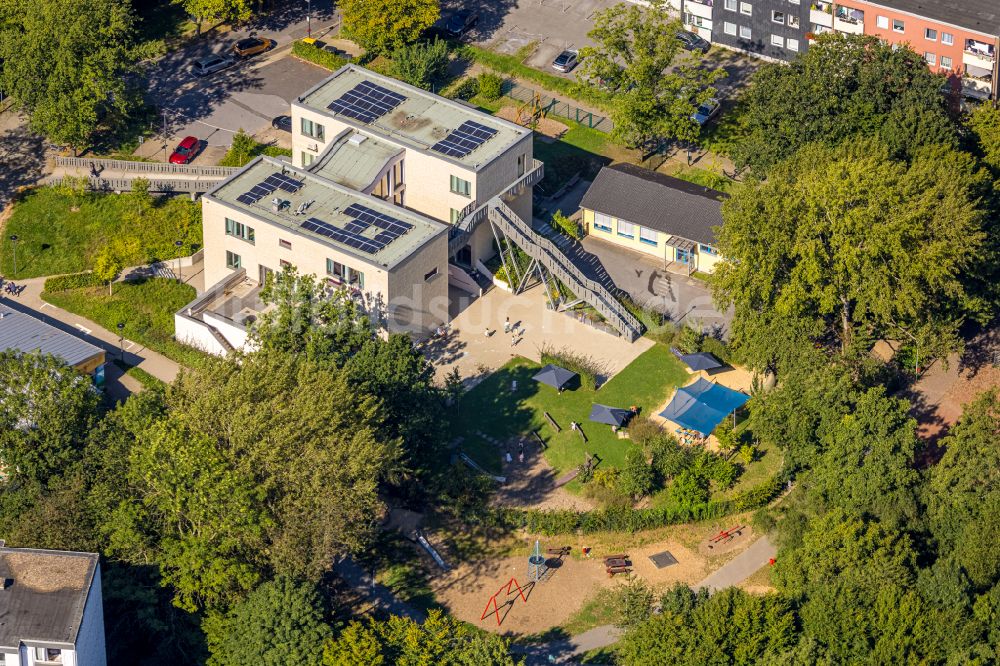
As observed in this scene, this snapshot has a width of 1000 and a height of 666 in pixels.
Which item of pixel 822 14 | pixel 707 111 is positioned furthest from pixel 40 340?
pixel 822 14

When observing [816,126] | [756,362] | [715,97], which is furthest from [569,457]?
[715,97]

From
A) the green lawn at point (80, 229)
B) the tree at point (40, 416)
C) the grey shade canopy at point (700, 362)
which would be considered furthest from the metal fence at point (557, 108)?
the tree at point (40, 416)

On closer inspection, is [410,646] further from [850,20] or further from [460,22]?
[850,20]

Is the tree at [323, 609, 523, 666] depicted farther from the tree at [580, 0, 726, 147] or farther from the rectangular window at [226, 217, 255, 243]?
the tree at [580, 0, 726, 147]

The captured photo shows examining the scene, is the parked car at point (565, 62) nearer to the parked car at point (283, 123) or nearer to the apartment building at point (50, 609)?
the parked car at point (283, 123)

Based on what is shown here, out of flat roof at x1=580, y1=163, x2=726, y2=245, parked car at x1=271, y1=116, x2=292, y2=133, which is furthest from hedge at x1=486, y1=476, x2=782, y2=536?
parked car at x1=271, y1=116, x2=292, y2=133
